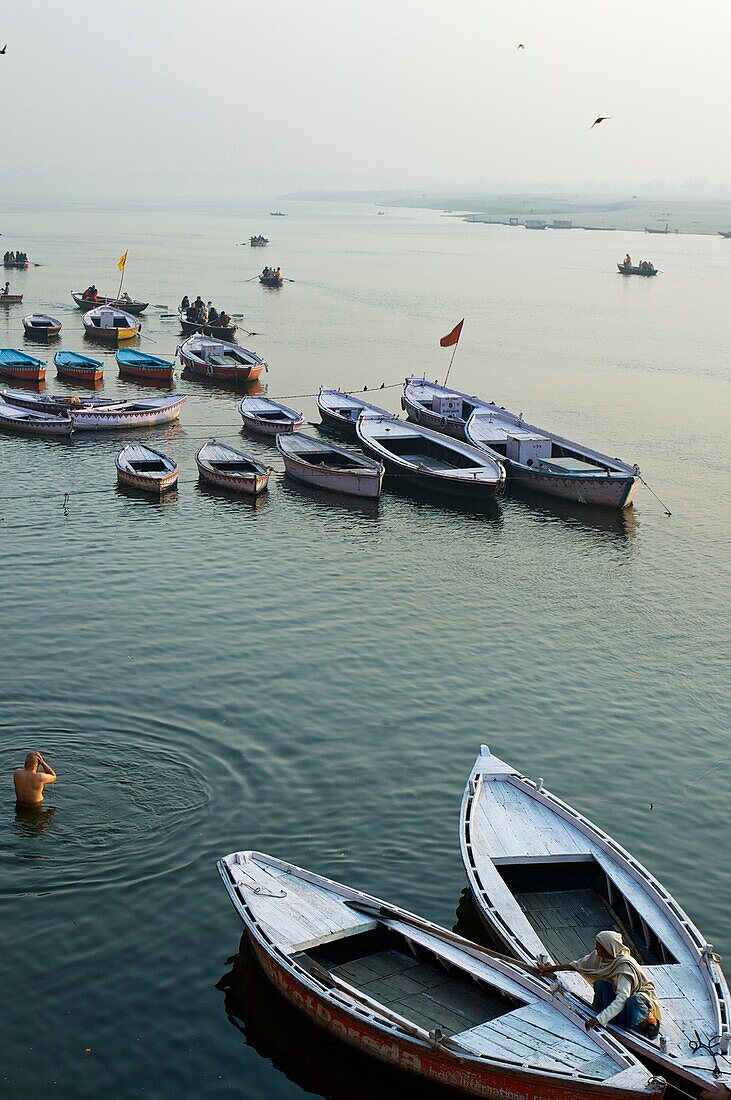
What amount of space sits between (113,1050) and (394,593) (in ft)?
77.3

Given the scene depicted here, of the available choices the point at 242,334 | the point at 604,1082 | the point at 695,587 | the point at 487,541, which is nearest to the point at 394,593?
the point at 487,541

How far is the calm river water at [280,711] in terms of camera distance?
20.4m

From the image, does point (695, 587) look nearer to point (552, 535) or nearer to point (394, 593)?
point (552, 535)

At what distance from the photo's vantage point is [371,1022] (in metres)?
18.1

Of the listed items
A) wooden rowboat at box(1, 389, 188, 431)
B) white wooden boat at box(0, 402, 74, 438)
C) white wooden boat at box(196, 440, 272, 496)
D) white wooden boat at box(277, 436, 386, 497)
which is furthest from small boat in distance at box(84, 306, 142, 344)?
white wooden boat at box(277, 436, 386, 497)

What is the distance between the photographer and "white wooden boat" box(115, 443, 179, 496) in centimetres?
5097

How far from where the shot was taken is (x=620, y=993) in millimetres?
17609

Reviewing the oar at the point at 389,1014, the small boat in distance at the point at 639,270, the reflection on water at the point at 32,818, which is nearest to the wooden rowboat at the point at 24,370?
the reflection on water at the point at 32,818

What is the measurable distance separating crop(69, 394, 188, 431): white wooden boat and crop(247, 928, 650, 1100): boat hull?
150ft

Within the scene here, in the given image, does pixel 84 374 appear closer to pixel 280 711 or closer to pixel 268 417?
pixel 268 417

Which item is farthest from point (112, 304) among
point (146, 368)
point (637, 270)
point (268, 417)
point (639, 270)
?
point (637, 270)

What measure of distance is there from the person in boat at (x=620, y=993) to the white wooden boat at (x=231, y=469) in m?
36.0

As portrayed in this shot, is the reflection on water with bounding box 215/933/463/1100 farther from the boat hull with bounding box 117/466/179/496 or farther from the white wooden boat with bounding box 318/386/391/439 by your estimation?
the white wooden boat with bounding box 318/386/391/439

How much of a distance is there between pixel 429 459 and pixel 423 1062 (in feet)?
140
